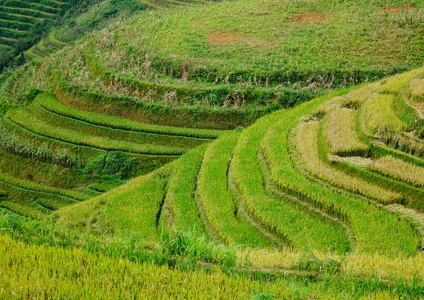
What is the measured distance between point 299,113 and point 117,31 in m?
15.3

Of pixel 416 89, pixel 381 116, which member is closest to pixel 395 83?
pixel 416 89

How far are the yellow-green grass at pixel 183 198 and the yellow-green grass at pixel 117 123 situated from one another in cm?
319

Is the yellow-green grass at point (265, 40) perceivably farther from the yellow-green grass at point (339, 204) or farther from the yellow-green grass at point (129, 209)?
the yellow-green grass at point (129, 209)

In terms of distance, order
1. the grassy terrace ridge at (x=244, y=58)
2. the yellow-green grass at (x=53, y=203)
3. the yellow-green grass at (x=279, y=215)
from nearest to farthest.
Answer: the yellow-green grass at (x=279, y=215) → the yellow-green grass at (x=53, y=203) → the grassy terrace ridge at (x=244, y=58)

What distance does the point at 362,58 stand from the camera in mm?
18562

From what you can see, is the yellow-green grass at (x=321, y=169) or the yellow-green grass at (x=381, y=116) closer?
the yellow-green grass at (x=321, y=169)

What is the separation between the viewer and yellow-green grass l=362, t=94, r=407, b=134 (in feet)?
31.2

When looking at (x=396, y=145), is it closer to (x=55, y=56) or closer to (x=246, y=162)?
(x=246, y=162)

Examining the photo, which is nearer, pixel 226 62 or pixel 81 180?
pixel 81 180

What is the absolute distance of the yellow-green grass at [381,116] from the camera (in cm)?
951

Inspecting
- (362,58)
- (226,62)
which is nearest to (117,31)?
(226,62)

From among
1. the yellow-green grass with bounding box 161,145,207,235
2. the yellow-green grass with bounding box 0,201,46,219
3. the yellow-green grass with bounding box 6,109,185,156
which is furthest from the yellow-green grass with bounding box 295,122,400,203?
the yellow-green grass with bounding box 0,201,46,219

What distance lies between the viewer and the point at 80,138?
56.1ft

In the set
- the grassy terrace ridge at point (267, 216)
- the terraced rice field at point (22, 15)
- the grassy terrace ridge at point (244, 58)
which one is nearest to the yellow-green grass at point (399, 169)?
the grassy terrace ridge at point (267, 216)
